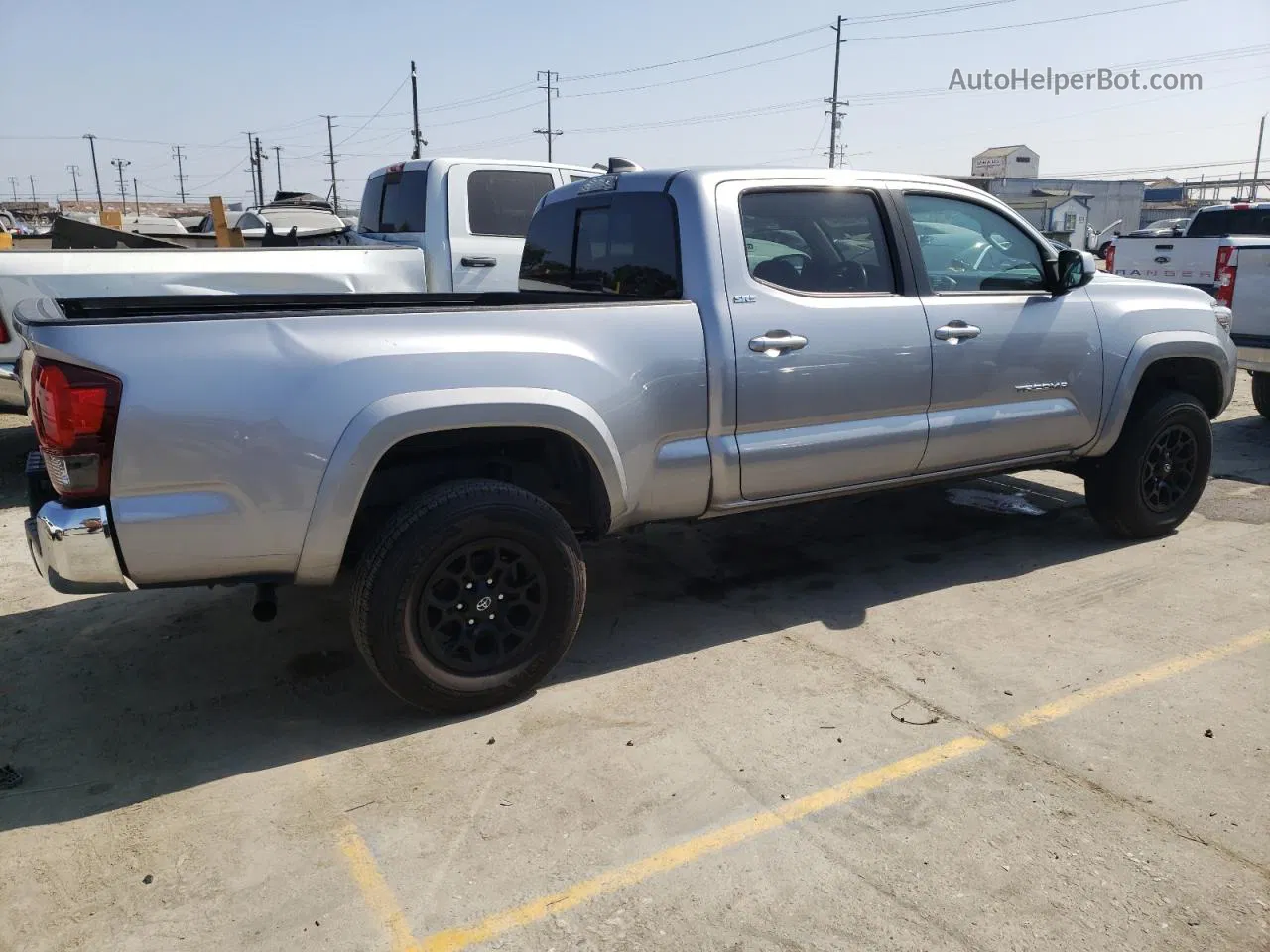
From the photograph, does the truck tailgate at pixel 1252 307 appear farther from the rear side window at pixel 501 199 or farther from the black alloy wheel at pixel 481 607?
the black alloy wheel at pixel 481 607

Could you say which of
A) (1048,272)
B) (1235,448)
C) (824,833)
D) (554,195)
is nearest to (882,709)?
(824,833)

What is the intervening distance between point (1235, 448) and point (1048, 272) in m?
4.13

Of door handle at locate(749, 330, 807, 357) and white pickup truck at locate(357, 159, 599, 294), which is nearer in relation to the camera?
door handle at locate(749, 330, 807, 357)

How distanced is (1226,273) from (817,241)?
5.87 metres

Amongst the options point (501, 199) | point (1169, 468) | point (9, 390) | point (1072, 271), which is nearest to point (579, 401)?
point (1072, 271)

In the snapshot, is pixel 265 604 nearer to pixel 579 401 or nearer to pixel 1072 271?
pixel 579 401

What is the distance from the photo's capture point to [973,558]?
5203 mm

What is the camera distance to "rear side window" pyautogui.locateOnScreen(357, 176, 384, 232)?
8547mm

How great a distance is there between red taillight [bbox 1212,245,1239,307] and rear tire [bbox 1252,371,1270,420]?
2.89 feet

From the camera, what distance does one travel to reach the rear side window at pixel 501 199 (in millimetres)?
7871

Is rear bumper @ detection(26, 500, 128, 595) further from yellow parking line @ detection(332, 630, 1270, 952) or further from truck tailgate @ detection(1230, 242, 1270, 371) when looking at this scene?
truck tailgate @ detection(1230, 242, 1270, 371)

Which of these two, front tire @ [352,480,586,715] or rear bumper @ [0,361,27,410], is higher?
rear bumper @ [0,361,27,410]

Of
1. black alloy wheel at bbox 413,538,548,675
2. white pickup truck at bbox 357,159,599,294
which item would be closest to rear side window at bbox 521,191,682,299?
black alloy wheel at bbox 413,538,548,675

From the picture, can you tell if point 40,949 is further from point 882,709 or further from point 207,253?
point 207,253
